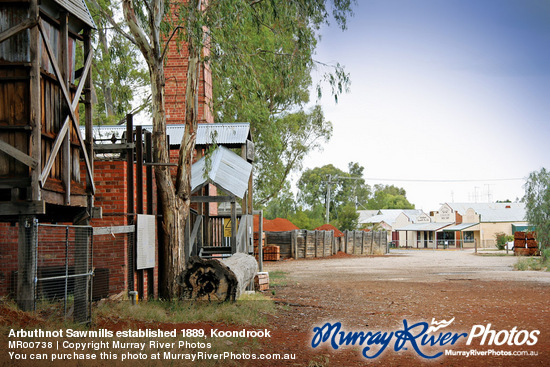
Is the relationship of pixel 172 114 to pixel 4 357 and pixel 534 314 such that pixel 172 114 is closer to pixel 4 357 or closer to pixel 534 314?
pixel 534 314

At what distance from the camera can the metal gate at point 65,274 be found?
8.54 metres

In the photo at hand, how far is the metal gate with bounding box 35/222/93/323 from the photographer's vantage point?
854 centimetres

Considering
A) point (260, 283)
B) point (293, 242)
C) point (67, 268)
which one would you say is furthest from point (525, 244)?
point (67, 268)

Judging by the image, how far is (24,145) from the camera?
7820 millimetres

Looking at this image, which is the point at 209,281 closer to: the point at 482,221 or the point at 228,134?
the point at 228,134

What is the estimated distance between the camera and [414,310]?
12766mm

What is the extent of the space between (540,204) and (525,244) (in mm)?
8688

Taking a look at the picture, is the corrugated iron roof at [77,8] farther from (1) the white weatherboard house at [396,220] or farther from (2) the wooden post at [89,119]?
(1) the white weatherboard house at [396,220]

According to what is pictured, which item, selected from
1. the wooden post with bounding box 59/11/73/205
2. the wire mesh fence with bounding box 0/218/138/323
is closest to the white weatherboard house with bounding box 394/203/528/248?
the wire mesh fence with bounding box 0/218/138/323

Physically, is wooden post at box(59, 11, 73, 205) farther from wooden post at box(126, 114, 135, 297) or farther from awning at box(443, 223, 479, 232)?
awning at box(443, 223, 479, 232)

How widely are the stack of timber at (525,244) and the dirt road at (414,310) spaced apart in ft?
59.6

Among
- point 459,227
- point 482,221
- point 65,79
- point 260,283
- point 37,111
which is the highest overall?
point 65,79

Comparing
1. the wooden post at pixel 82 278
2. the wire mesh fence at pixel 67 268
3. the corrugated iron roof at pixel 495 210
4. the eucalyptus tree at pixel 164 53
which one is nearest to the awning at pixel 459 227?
the corrugated iron roof at pixel 495 210

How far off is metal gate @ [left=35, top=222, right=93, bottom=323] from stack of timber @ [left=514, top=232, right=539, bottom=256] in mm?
34573
